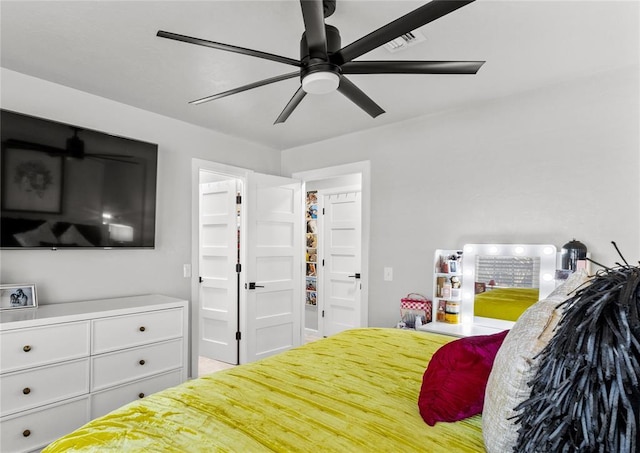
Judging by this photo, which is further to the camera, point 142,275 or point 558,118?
point 142,275

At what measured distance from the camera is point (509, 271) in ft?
8.91

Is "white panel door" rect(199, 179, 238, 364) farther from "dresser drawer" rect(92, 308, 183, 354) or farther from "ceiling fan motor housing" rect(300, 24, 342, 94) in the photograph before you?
"ceiling fan motor housing" rect(300, 24, 342, 94)

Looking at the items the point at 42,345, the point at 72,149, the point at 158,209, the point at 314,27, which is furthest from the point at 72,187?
the point at 314,27

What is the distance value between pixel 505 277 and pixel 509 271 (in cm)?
6

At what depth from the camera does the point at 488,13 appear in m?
1.77

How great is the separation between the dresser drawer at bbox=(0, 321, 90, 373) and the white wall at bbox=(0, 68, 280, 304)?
52 centimetres

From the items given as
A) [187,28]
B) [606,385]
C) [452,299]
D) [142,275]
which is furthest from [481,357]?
[142,275]

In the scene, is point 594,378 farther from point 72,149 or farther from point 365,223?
point 72,149

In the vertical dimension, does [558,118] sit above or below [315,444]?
above

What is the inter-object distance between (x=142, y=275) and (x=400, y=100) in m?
2.70

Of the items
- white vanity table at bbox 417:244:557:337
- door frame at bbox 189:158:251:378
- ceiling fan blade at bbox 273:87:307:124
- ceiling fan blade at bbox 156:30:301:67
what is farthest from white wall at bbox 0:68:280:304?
white vanity table at bbox 417:244:557:337

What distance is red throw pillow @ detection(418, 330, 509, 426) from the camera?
1.12 m

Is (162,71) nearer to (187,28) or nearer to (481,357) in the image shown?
(187,28)

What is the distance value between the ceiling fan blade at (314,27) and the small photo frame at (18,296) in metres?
2.45
